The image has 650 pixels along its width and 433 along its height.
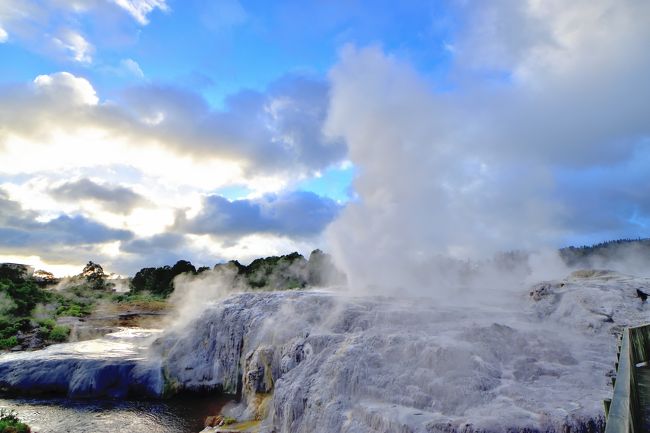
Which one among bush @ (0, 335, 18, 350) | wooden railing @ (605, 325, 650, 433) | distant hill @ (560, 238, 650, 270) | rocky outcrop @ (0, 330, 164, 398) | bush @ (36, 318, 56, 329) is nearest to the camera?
wooden railing @ (605, 325, 650, 433)

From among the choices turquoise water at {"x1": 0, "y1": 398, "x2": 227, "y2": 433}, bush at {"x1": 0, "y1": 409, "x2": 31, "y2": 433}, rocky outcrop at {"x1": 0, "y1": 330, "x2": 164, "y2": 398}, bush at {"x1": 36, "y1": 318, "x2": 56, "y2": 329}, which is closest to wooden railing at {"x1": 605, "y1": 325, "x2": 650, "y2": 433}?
turquoise water at {"x1": 0, "y1": 398, "x2": 227, "y2": 433}

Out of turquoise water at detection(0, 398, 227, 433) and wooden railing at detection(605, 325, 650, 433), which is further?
turquoise water at detection(0, 398, 227, 433)

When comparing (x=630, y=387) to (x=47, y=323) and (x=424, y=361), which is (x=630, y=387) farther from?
(x=47, y=323)

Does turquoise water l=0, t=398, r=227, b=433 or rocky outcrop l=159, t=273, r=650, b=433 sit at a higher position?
rocky outcrop l=159, t=273, r=650, b=433

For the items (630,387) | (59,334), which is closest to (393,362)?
(630,387)

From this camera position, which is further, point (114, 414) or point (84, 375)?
point (84, 375)

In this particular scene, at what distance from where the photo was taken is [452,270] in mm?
26484

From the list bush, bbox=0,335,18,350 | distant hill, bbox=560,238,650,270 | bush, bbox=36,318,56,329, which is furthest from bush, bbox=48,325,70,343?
distant hill, bbox=560,238,650,270

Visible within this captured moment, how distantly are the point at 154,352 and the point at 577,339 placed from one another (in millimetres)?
19979

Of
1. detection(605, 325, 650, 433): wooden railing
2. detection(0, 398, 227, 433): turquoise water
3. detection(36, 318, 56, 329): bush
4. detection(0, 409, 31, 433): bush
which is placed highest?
detection(605, 325, 650, 433): wooden railing

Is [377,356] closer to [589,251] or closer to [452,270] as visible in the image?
[452,270]

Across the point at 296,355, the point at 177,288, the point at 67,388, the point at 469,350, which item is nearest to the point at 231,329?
the point at 296,355

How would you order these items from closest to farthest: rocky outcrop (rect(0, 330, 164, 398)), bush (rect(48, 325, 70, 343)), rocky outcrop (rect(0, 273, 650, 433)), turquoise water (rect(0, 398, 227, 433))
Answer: rocky outcrop (rect(0, 273, 650, 433)) < turquoise water (rect(0, 398, 227, 433)) < rocky outcrop (rect(0, 330, 164, 398)) < bush (rect(48, 325, 70, 343))

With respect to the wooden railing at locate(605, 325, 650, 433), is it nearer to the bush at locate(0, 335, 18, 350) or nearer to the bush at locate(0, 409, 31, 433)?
the bush at locate(0, 409, 31, 433)
